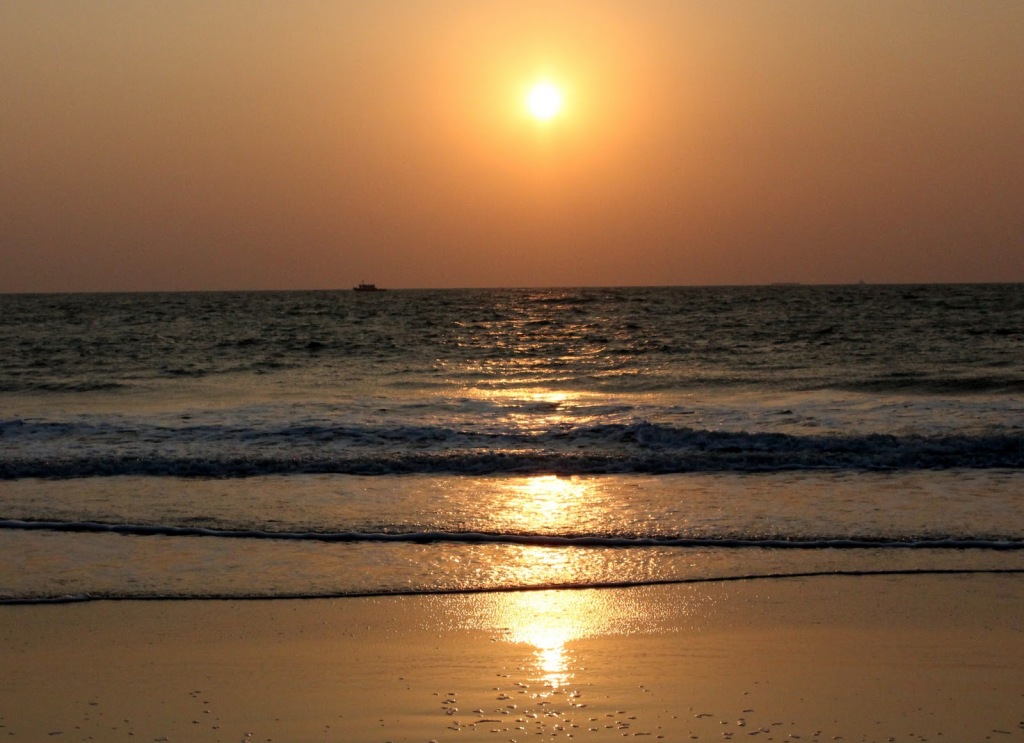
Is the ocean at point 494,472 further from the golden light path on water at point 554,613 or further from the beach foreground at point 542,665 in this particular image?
the beach foreground at point 542,665

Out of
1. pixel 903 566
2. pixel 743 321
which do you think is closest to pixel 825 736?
pixel 903 566

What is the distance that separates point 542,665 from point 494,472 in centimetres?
787

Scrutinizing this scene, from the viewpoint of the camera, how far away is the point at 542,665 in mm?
5859

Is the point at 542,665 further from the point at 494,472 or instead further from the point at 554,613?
the point at 494,472

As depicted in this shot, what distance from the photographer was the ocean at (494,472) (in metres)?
8.35

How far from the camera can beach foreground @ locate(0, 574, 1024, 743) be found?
16.4ft

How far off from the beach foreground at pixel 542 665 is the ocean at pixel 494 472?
0.60 metres

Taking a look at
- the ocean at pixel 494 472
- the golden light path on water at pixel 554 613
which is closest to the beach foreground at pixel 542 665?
the golden light path on water at pixel 554 613

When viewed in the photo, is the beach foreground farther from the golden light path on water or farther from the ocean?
the ocean

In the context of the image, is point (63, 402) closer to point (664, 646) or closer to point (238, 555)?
point (238, 555)

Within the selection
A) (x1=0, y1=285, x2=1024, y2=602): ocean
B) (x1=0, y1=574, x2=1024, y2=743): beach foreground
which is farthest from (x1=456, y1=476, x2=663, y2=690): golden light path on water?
(x1=0, y1=285, x2=1024, y2=602): ocean

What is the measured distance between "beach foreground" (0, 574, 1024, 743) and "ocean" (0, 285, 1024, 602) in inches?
Answer: 23.7

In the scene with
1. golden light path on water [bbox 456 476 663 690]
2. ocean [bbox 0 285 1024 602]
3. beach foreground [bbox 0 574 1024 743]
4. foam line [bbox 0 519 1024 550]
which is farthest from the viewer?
foam line [bbox 0 519 1024 550]

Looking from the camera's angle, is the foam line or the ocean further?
the foam line
